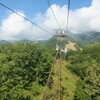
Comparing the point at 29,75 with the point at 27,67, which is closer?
the point at 29,75

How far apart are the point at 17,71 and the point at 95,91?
1913cm

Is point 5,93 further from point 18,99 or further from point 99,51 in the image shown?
point 99,51

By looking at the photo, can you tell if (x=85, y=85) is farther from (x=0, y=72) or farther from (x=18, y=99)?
(x=0, y=72)

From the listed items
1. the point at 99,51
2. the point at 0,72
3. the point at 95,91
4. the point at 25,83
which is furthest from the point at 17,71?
the point at 99,51

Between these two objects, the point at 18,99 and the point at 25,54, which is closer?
the point at 18,99

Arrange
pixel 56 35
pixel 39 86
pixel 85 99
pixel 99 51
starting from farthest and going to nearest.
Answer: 1. pixel 99 51
2. pixel 39 86
3. pixel 85 99
4. pixel 56 35

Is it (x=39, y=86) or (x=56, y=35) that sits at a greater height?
(x=56, y=35)

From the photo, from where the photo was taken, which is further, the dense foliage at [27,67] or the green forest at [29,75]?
the dense foliage at [27,67]

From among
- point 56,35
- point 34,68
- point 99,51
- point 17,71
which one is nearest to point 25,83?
point 17,71

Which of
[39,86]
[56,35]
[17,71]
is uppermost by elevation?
[56,35]

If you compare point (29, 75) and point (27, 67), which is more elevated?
point (27, 67)

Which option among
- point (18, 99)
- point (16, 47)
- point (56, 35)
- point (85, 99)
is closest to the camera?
point (56, 35)

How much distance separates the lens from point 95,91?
64.1 meters

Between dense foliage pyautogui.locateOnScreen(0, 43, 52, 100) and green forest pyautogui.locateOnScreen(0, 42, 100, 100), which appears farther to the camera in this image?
dense foliage pyautogui.locateOnScreen(0, 43, 52, 100)
